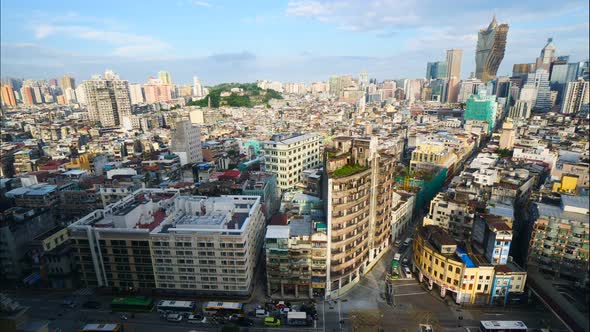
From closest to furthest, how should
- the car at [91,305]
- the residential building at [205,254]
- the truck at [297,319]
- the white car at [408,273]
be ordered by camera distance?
1. the truck at [297,319]
2. the residential building at [205,254]
3. the car at [91,305]
4. the white car at [408,273]

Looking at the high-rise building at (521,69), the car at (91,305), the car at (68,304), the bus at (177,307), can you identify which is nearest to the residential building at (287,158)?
the bus at (177,307)

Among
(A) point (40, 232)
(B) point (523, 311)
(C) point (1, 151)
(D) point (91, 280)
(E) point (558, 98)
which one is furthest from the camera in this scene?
(E) point (558, 98)

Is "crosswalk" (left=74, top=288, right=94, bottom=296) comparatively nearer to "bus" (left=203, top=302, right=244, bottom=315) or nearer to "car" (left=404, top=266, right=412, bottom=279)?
"bus" (left=203, top=302, right=244, bottom=315)

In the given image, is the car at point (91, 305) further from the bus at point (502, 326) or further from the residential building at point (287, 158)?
the bus at point (502, 326)

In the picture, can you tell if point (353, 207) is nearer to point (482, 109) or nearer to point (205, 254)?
point (205, 254)

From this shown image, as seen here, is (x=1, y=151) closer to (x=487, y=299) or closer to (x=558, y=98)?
(x=487, y=299)

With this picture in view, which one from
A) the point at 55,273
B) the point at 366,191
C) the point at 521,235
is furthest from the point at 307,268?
the point at 55,273

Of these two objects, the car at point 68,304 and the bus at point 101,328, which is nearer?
the bus at point 101,328

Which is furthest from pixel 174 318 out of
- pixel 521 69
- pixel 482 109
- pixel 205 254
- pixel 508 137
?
pixel 521 69
